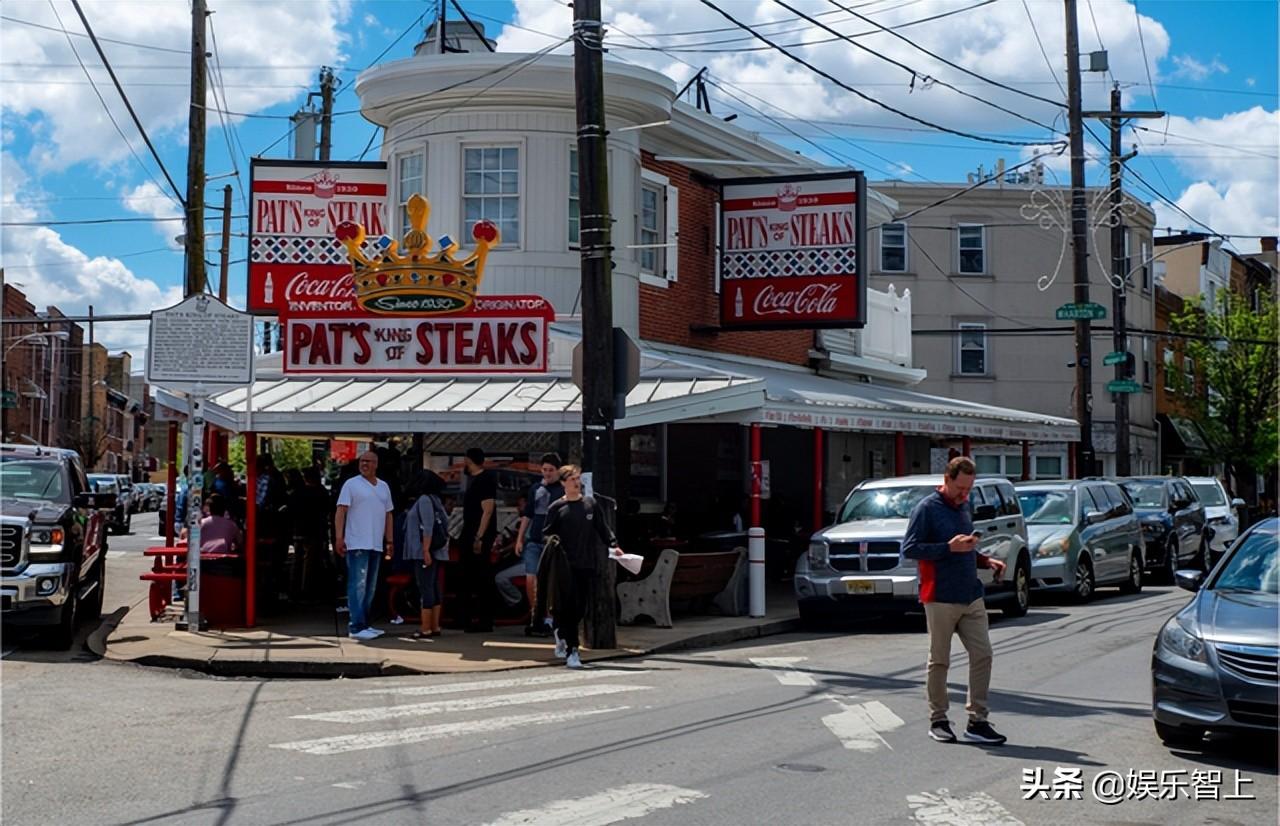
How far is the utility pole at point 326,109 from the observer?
31281 millimetres

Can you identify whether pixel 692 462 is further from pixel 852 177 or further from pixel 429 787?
pixel 429 787

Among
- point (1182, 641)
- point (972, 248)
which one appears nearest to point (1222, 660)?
point (1182, 641)

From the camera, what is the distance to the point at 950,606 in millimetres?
9023

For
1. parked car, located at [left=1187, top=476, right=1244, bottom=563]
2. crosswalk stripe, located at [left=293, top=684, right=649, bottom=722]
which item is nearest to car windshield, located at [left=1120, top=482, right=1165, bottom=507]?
parked car, located at [left=1187, top=476, right=1244, bottom=563]

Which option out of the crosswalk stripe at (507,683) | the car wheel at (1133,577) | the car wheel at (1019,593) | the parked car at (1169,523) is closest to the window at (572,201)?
the car wheel at (1019,593)

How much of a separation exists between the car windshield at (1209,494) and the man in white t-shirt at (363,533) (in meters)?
19.8

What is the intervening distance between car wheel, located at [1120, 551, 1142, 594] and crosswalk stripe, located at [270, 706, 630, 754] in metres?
13.4

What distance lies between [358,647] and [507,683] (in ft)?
8.28

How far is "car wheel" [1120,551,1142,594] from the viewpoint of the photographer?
843 inches

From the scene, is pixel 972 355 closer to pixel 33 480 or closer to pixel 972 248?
pixel 972 248

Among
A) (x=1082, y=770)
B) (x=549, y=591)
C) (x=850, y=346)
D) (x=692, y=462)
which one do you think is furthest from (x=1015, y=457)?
(x=1082, y=770)

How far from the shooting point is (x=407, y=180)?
67.9 ft

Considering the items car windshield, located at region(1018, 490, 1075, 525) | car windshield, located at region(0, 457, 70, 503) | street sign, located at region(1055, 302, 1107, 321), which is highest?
street sign, located at region(1055, 302, 1107, 321)

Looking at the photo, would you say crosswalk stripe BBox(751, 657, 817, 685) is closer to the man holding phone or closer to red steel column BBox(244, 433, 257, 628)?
the man holding phone
